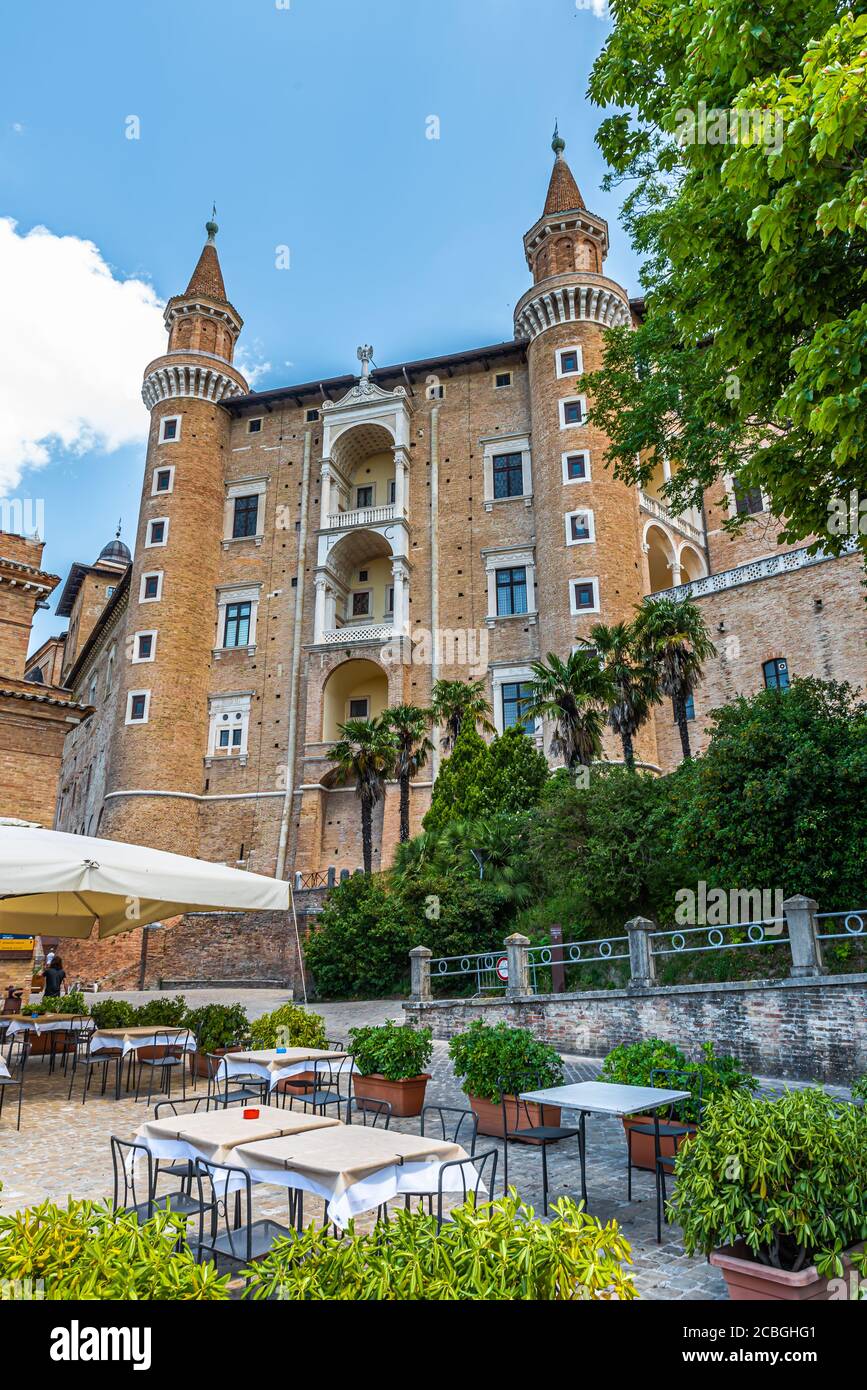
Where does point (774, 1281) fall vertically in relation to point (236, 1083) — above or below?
below

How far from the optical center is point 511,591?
35.8m

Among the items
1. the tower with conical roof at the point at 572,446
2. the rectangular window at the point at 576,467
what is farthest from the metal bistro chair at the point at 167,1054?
the rectangular window at the point at 576,467

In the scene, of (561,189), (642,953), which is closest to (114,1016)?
(642,953)

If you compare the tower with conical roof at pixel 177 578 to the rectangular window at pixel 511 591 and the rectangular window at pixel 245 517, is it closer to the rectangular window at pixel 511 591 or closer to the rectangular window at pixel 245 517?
the rectangular window at pixel 245 517

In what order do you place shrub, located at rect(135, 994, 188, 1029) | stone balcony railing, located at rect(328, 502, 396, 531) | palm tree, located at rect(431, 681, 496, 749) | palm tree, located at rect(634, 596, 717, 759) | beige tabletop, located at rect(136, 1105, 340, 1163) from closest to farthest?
beige tabletop, located at rect(136, 1105, 340, 1163) < shrub, located at rect(135, 994, 188, 1029) < palm tree, located at rect(634, 596, 717, 759) < palm tree, located at rect(431, 681, 496, 749) < stone balcony railing, located at rect(328, 502, 396, 531)

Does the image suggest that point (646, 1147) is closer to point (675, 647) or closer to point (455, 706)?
point (675, 647)

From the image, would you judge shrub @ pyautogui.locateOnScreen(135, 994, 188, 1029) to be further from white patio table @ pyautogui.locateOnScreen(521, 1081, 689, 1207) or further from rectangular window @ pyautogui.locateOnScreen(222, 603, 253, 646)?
rectangular window @ pyautogui.locateOnScreen(222, 603, 253, 646)

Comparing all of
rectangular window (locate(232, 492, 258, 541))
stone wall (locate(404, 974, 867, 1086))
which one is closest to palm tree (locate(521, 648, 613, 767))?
stone wall (locate(404, 974, 867, 1086))

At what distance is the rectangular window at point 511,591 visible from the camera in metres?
35.4

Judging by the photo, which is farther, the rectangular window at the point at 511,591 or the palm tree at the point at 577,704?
the rectangular window at the point at 511,591

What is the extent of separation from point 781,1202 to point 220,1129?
317 cm

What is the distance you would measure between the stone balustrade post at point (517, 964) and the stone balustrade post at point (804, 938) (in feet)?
17.3

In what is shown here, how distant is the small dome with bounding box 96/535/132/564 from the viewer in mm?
68588

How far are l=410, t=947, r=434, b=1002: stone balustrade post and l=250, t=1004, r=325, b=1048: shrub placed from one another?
5.28m
